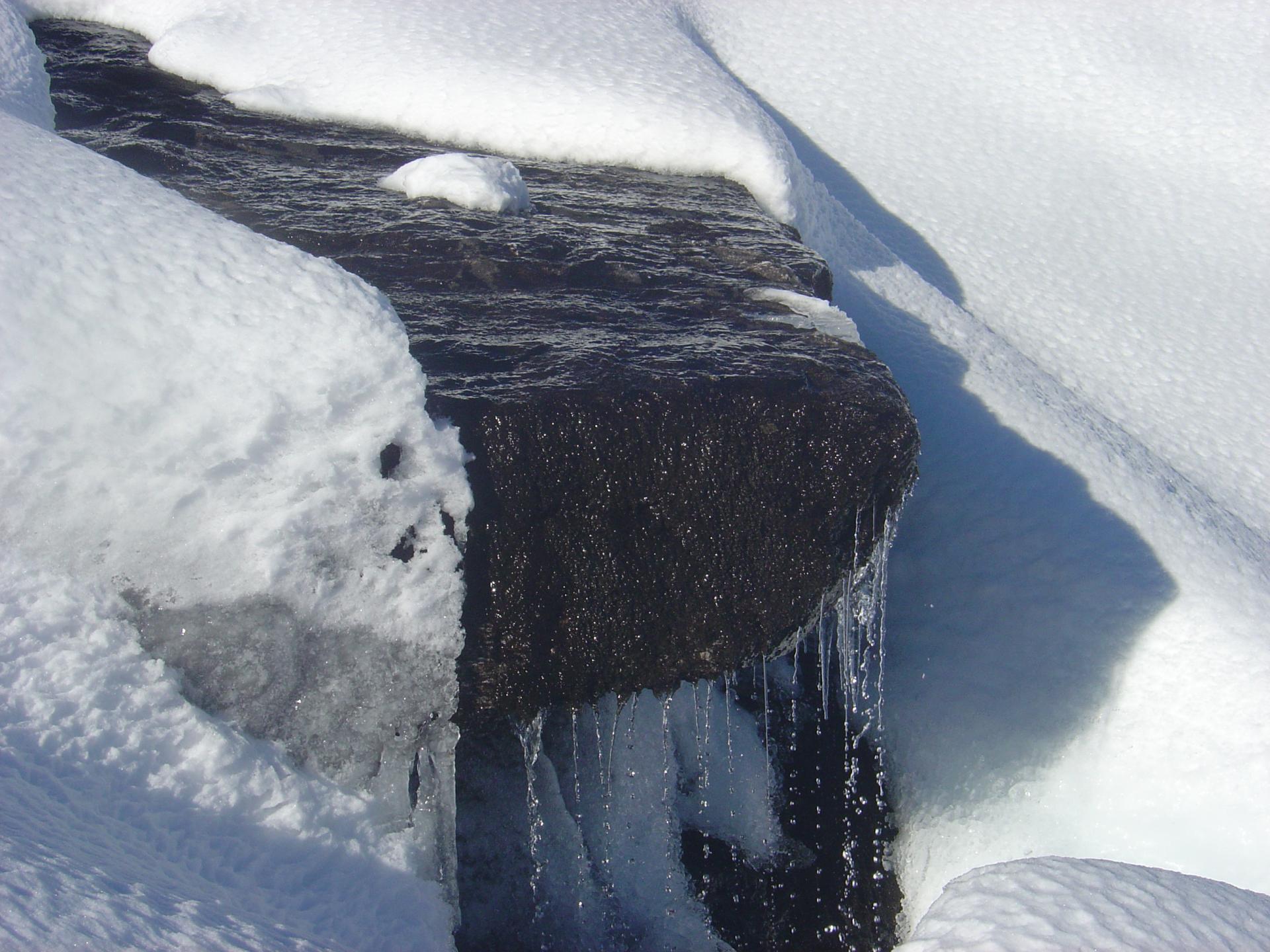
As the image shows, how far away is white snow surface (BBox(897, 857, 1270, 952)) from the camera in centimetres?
157

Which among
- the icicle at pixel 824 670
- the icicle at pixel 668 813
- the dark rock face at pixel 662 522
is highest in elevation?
the dark rock face at pixel 662 522

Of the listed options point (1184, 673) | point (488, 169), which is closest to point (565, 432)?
point (488, 169)

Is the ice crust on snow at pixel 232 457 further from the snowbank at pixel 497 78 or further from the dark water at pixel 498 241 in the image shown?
the snowbank at pixel 497 78

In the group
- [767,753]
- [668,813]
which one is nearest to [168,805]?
[668,813]

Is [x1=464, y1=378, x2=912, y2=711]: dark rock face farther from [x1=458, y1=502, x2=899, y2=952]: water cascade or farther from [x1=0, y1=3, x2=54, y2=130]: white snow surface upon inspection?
[x1=0, y1=3, x2=54, y2=130]: white snow surface

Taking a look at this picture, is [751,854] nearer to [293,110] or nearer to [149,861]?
[149,861]

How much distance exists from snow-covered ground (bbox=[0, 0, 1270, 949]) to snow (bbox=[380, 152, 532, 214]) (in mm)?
735

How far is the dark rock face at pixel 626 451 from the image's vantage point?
2.14m

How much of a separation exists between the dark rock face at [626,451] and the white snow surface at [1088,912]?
2.42 feet

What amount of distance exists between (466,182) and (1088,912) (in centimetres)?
277

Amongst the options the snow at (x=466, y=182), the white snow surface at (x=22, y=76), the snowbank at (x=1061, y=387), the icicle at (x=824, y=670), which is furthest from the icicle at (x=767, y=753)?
the white snow surface at (x=22, y=76)

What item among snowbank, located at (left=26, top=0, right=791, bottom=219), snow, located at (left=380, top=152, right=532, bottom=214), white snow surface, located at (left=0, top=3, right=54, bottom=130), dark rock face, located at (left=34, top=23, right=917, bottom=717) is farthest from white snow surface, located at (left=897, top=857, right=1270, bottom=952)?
white snow surface, located at (left=0, top=3, right=54, bottom=130)

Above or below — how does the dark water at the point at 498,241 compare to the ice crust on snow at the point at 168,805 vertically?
above

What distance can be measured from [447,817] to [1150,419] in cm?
311
